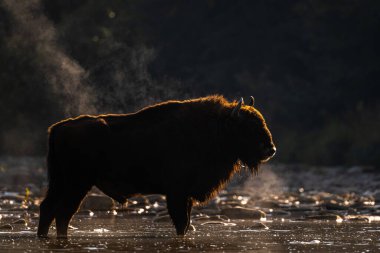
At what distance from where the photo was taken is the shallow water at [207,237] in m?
11.2

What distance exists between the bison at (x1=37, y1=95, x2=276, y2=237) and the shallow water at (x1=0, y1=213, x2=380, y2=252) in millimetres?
492

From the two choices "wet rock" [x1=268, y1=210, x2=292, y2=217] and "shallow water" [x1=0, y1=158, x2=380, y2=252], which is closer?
"shallow water" [x1=0, y1=158, x2=380, y2=252]

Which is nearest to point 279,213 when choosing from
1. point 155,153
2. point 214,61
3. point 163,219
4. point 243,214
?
point 243,214

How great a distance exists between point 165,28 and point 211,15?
2.10 m

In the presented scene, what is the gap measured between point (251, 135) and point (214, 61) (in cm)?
3039

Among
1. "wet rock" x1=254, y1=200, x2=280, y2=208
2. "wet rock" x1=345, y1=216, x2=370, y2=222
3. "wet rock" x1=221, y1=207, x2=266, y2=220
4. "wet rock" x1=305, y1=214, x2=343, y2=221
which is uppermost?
"wet rock" x1=254, y1=200, x2=280, y2=208

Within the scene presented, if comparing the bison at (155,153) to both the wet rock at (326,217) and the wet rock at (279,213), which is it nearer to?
the wet rock at (326,217)

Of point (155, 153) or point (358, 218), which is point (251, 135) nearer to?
point (155, 153)

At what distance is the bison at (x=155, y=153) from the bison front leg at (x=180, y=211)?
1 centimetres

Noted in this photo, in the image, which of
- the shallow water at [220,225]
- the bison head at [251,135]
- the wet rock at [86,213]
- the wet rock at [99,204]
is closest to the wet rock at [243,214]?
the shallow water at [220,225]

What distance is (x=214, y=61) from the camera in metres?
43.9

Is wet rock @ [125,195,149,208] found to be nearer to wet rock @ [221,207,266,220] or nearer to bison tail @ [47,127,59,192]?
wet rock @ [221,207,266,220]

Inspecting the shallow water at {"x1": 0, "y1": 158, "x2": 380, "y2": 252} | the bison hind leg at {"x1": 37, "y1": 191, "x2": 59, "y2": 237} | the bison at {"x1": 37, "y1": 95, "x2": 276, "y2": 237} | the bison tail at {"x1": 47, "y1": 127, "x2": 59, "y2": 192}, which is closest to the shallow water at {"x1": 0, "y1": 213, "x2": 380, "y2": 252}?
the shallow water at {"x1": 0, "y1": 158, "x2": 380, "y2": 252}

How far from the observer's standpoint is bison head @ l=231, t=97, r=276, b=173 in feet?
44.8
